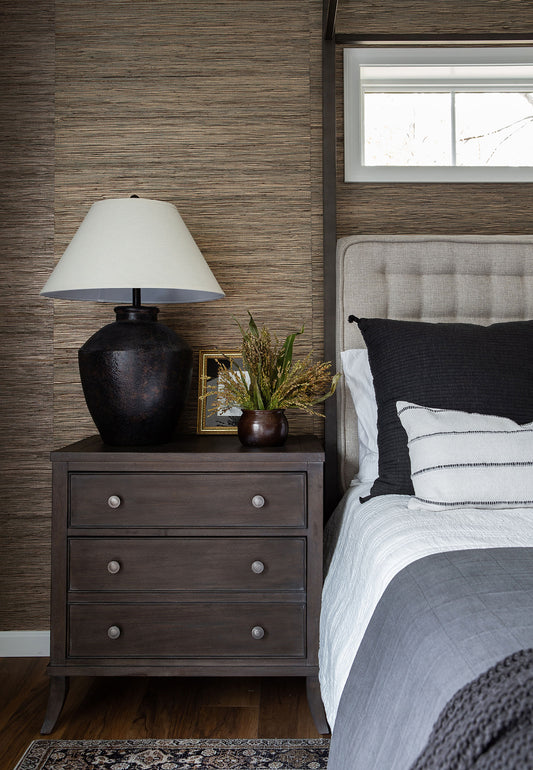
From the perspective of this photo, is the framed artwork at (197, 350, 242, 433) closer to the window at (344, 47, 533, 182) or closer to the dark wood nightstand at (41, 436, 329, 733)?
the dark wood nightstand at (41, 436, 329, 733)

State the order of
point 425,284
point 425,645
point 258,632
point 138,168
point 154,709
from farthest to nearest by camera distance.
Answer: point 138,168
point 425,284
point 154,709
point 258,632
point 425,645

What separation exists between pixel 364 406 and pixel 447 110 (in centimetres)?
124

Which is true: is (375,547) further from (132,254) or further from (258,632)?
(132,254)

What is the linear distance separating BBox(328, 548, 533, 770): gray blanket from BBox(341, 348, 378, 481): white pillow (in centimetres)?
78

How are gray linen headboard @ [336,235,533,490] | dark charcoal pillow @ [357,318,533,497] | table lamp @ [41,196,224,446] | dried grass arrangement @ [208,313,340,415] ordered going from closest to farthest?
dark charcoal pillow @ [357,318,533,497]
table lamp @ [41,196,224,446]
dried grass arrangement @ [208,313,340,415]
gray linen headboard @ [336,235,533,490]

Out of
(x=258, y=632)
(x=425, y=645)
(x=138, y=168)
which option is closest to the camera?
(x=425, y=645)

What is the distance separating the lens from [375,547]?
1.43m

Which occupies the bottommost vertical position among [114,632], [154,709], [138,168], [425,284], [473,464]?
[154,709]

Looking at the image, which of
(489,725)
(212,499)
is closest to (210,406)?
(212,499)

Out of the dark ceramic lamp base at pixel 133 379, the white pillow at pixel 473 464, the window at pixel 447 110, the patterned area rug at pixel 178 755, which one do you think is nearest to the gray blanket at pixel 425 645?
the white pillow at pixel 473 464

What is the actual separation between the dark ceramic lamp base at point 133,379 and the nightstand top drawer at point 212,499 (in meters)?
0.17

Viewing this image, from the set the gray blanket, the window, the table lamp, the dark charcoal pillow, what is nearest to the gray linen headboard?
the dark charcoal pillow

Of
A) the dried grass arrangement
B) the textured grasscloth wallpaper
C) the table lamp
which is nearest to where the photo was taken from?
the table lamp

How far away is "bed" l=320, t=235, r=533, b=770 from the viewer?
0.82 metres
